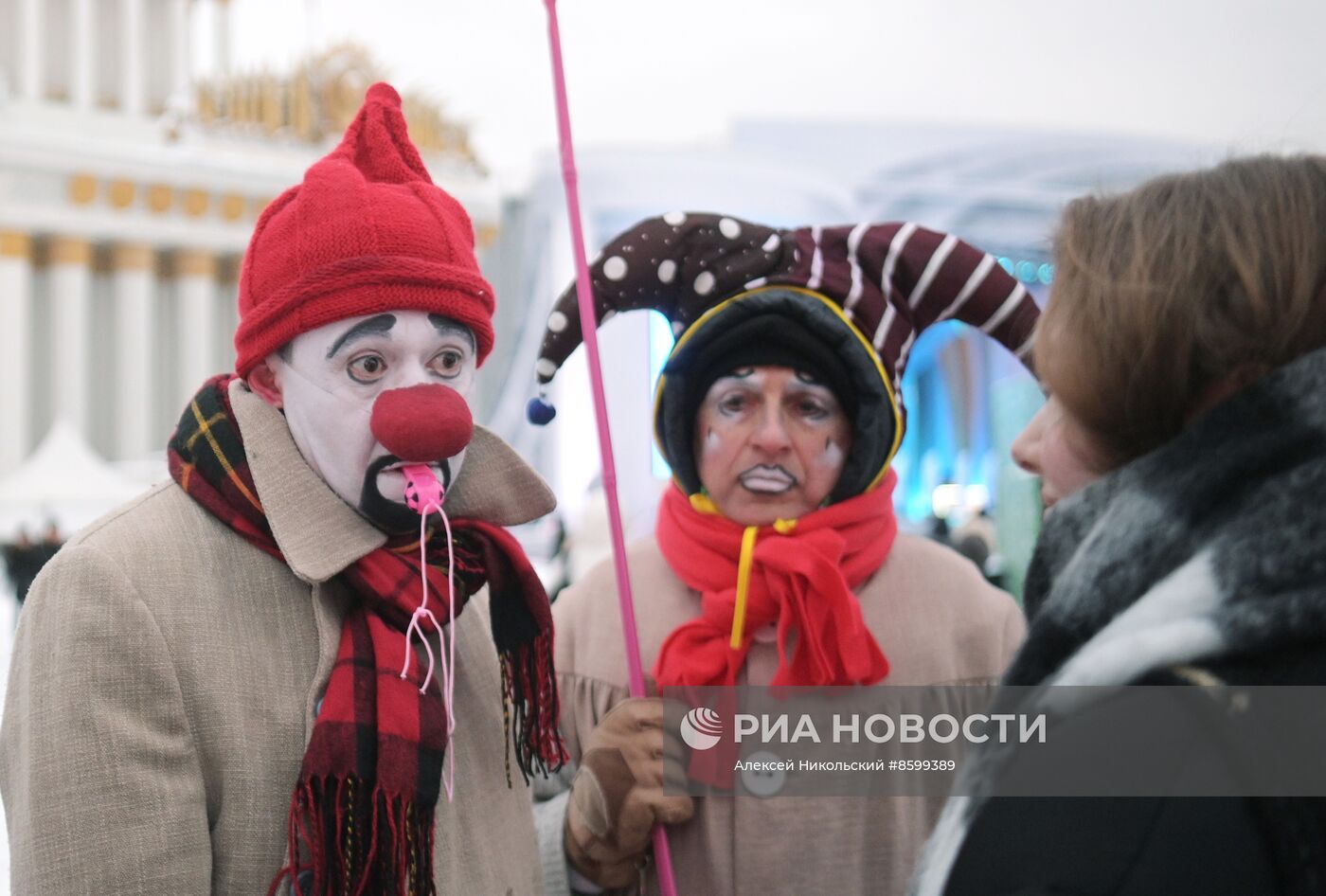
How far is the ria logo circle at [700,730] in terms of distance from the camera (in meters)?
1.65

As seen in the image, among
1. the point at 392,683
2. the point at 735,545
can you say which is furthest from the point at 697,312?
the point at 392,683

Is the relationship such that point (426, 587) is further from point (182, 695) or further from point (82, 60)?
point (82, 60)

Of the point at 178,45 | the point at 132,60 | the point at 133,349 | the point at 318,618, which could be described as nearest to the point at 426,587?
the point at 318,618

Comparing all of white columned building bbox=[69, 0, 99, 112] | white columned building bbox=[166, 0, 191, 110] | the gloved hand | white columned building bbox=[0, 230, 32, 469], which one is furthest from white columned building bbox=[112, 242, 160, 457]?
the gloved hand

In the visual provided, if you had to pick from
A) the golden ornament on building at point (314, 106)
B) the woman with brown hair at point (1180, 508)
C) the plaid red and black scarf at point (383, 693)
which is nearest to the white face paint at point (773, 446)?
the plaid red and black scarf at point (383, 693)

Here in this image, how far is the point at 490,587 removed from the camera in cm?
148

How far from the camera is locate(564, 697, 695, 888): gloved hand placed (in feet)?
5.19

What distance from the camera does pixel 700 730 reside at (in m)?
1.66

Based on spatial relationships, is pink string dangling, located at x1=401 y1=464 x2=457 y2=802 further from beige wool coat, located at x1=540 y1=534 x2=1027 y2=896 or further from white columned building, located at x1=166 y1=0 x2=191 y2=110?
white columned building, located at x1=166 y1=0 x2=191 y2=110

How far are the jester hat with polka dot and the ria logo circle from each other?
15.3 inches

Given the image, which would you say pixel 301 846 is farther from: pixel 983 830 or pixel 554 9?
pixel 554 9

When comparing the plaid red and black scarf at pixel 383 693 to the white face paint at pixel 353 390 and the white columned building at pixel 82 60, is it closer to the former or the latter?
the white face paint at pixel 353 390

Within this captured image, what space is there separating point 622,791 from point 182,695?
2.13ft

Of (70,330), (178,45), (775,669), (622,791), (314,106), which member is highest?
(178,45)
